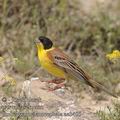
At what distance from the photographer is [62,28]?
11.3 meters

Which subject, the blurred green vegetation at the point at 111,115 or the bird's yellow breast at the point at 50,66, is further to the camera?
the bird's yellow breast at the point at 50,66

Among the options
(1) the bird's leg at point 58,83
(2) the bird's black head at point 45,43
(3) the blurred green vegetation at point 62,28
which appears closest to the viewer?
(1) the bird's leg at point 58,83

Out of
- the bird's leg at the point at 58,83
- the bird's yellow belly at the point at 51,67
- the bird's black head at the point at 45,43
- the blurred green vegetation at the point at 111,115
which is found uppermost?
the bird's black head at the point at 45,43

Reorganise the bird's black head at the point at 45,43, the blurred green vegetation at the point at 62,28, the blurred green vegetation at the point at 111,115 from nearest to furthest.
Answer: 1. the blurred green vegetation at the point at 111,115
2. the bird's black head at the point at 45,43
3. the blurred green vegetation at the point at 62,28

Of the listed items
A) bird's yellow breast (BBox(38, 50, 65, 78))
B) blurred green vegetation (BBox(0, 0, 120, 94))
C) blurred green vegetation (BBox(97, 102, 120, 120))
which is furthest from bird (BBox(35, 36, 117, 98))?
blurred green vegetation (BBox(0, 0, 120, 94))

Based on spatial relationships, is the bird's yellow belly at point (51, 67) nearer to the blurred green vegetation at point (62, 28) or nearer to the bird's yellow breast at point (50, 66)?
the bird's yellow breast at point (50, 66)

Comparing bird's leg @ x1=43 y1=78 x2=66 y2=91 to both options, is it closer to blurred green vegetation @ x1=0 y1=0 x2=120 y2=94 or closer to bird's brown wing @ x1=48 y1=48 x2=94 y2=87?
bird's brown wing @ x1=48 y1=48 x2=94 y2=87

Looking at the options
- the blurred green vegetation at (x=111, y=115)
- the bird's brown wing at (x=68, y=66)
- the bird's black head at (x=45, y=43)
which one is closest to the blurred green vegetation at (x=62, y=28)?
the bird's black head at (x=45, y=43)

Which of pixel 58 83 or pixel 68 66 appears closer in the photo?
pixel 68 66

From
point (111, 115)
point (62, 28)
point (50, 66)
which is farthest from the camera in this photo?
point (62, 28)

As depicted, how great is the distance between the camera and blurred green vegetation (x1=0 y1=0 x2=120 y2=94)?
10.9 meters

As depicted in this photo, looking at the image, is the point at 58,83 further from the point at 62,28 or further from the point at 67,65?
the point at 62,28

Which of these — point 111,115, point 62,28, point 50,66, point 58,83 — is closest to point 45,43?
point 50,66

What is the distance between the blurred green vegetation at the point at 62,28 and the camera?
1089 centimetres
